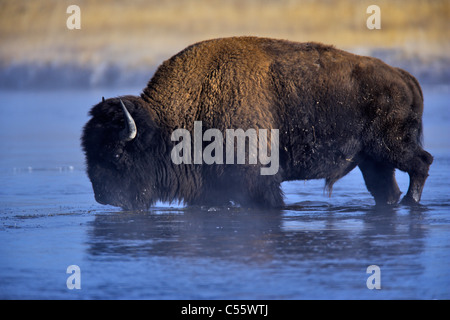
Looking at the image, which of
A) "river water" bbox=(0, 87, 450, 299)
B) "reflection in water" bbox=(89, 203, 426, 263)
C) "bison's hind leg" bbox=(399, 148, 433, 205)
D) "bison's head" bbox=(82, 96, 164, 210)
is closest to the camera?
"river water" bbox=(0, 87, 450, 299)

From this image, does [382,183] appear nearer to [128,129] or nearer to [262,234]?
[262,234]

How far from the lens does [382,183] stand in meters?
8.26

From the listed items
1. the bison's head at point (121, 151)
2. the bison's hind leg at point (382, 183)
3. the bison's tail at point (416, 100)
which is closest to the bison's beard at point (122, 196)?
the bison's head at point (121, 151)

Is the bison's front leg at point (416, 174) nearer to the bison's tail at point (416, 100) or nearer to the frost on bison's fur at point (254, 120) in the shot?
the frost on bison's fur at point (254, 120)

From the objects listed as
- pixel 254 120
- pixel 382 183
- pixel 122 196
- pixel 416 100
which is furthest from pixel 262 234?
pixel 416 100

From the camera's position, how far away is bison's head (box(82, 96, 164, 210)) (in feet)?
23.9

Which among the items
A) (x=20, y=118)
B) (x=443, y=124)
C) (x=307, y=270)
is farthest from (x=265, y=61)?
(x=20, y=118)

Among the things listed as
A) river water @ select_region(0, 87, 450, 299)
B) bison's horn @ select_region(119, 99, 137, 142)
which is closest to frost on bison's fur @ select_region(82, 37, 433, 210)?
bison's horn @ select_region(119, 99, 137, 142)

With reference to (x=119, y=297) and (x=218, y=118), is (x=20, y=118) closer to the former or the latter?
(x=218, y=118)

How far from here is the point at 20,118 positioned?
20.1 m

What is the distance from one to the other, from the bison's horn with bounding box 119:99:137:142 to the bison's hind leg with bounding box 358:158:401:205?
2577 mm

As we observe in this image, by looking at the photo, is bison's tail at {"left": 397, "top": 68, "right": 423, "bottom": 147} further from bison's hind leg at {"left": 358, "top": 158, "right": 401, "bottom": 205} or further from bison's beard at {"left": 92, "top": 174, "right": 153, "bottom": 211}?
bison's beard at {"left": 92, "top": 174, "right": 153, "bottom": 211}

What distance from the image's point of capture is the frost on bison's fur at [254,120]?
7395 mm

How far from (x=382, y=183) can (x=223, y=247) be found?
306cm
